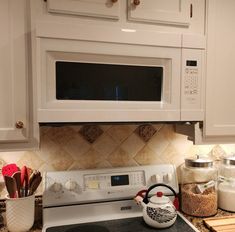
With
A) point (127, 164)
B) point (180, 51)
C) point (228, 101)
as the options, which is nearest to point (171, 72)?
point (180, 51)

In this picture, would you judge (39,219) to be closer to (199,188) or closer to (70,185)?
(70,185)

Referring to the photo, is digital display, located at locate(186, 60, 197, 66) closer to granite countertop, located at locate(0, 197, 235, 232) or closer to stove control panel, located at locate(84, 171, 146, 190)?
stove control panel, located at locate(84, 171, 146, 190)

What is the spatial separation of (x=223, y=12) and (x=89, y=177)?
3.42ft

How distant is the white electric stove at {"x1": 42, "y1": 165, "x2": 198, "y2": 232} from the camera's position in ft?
4.13

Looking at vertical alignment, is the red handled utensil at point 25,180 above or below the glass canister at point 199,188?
above

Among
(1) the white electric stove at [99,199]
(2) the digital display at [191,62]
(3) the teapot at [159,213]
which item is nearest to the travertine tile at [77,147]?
(1) the white electric stove at [99,199]

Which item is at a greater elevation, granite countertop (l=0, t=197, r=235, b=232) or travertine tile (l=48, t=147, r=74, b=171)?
travertine tile (l=48, t=147, r=74, b=171)

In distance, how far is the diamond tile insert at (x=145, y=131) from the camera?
153 centimetres

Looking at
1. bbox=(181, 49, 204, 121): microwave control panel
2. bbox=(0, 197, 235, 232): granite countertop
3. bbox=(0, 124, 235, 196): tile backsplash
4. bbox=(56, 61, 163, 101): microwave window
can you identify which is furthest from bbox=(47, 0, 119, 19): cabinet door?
bbox=(0, 197, 235, 232): granite countertop

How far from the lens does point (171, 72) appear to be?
46.1 inches

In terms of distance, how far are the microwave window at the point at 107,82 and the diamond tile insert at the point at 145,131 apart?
1.25 ft

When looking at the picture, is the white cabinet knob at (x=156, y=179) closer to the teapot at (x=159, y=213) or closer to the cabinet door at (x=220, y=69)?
the teapot at (x=159, y=213)

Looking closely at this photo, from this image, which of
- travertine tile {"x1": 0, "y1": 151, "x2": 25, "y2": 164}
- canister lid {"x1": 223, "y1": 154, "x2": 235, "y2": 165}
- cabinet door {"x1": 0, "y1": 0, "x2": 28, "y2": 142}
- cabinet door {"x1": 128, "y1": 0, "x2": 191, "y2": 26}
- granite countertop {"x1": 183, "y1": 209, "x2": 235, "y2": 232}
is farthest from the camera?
canister lid {"x1": 223, "y1": 154, "x2": 235, "y2": 165}

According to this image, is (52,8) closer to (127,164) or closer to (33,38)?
(33,38)
